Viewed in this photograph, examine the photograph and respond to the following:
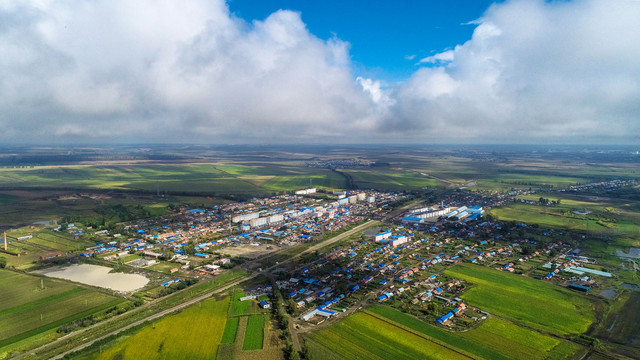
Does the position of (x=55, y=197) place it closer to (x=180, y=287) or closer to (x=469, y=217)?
(x=180, y=287)

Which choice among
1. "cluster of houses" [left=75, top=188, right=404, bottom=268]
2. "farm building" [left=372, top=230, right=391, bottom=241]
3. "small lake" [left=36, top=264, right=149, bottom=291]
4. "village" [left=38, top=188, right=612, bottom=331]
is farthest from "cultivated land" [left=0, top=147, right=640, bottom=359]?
"farm building" [left=372, top=230, right=391, bottom=241]

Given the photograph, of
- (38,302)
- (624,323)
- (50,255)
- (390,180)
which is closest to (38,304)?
(38,302)

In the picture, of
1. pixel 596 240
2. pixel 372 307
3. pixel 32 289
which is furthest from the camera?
pixel 596 240

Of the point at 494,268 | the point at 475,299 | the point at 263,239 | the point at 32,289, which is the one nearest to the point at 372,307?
the point at 475,299

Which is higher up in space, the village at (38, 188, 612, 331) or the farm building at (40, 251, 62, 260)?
the farm building at (40, 251, 62, 260)

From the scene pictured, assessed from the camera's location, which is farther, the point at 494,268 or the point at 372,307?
the point at 494,268

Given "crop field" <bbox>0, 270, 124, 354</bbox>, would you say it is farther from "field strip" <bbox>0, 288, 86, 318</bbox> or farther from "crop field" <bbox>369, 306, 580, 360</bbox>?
"crop field" <bbox>369, 306, 580, 360</bbox>

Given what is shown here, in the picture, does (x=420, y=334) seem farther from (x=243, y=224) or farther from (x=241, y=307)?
(x=243, y=224)
